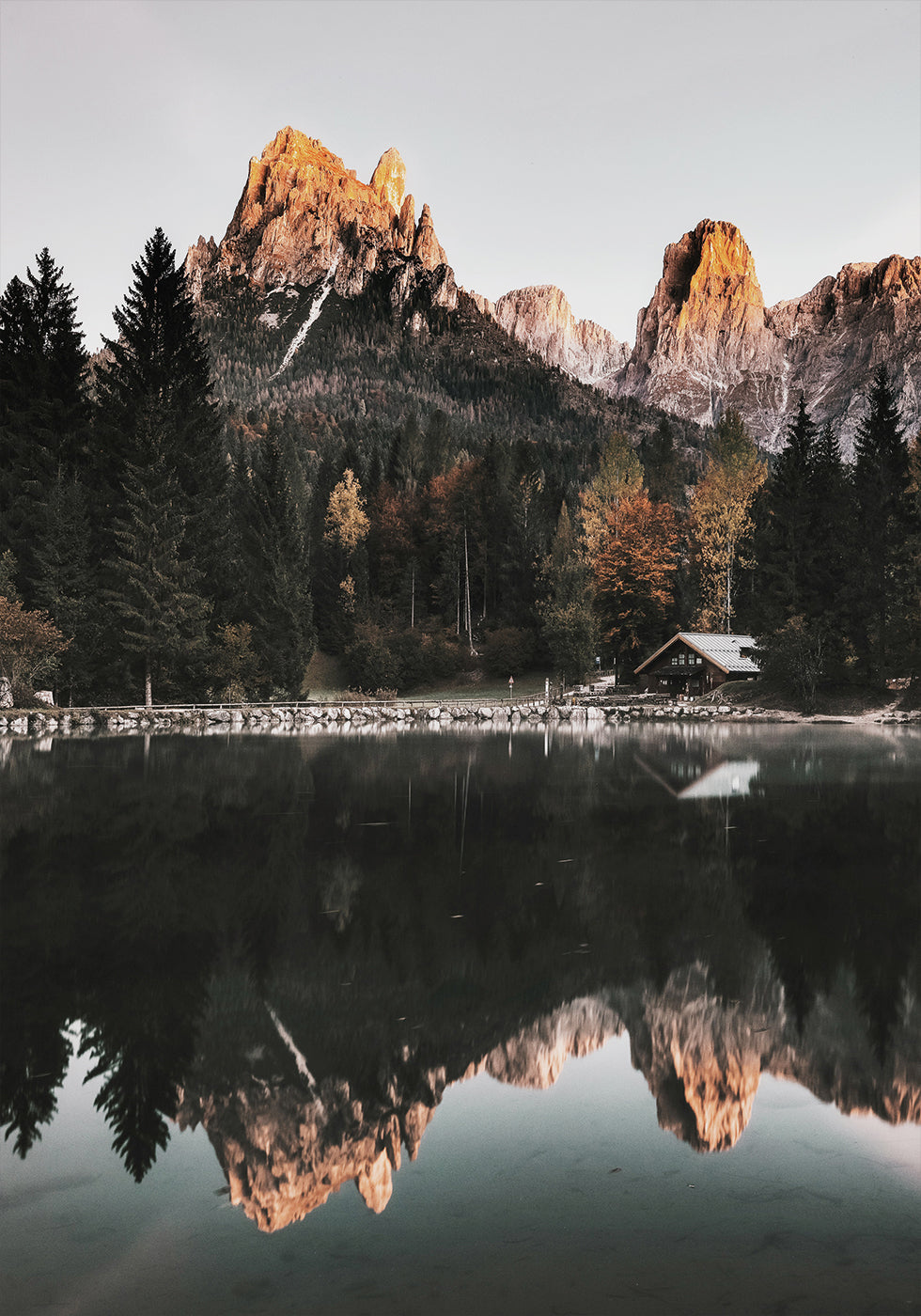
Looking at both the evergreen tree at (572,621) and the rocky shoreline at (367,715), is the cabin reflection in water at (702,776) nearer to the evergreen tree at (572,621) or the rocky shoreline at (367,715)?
the rocky shoreline at (367,715)

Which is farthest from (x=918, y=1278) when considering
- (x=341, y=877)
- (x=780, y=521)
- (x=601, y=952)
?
(x=780, y=521)

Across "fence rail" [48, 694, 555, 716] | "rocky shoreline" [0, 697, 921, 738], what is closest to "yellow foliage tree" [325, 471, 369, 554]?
"fence rail" [48, 694, 555, 716]

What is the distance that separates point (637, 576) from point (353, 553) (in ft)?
81.5

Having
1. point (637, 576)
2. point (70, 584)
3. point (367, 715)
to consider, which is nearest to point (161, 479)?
point (70, 584)

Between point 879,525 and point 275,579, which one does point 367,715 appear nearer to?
point 275,579

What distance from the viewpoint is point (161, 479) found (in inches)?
1906

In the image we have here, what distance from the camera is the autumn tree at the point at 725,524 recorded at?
207 feet

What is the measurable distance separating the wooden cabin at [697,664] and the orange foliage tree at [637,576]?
9.30 feet

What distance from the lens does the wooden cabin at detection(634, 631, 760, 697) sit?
58.2m

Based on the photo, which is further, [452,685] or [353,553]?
[353,553]

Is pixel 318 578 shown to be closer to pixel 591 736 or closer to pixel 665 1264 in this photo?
pixel 591 736

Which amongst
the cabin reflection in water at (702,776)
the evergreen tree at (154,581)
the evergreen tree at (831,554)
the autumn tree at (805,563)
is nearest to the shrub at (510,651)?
the autumn tree at (805,563)

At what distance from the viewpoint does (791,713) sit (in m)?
51.6

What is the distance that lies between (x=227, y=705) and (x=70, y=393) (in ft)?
70.2
